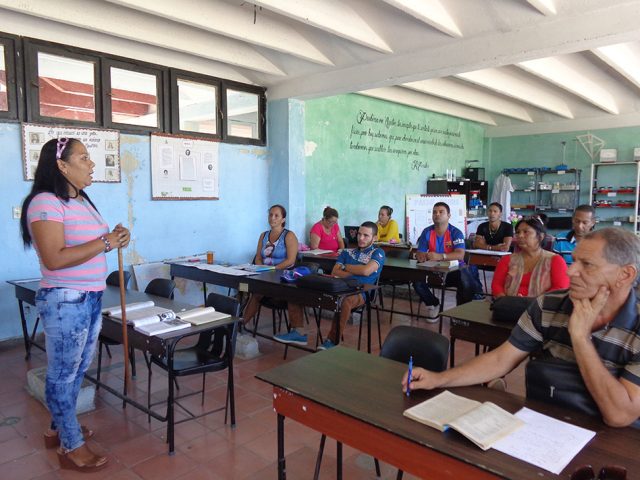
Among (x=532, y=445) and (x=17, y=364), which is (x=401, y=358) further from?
(x=17, y=364)

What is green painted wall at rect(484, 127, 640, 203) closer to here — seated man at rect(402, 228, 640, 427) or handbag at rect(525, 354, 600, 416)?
seated man at rect(402, 228, 640, 427)

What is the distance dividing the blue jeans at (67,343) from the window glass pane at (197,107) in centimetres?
362

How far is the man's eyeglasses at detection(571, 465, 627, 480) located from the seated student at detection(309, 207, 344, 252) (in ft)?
16.5

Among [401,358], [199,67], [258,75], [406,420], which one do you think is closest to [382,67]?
[258,75]

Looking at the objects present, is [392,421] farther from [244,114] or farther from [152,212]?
[244,114]

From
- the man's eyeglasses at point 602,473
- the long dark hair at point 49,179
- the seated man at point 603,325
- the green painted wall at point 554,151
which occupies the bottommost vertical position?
the man's eyeglasses at point 602,473

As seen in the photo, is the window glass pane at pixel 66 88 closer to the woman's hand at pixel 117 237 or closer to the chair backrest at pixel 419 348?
the woman's hand at pixel 117 237

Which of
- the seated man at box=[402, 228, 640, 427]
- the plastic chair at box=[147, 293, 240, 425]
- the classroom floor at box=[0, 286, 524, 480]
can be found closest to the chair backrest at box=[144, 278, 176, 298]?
the plastic chair at box=[147, 293, 240, 425]

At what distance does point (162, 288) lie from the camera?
3609 mm

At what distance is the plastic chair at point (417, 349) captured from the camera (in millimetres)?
2129

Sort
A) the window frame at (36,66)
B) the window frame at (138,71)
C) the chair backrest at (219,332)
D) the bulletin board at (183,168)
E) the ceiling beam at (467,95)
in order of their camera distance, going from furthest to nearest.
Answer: the ceiling beam at (467,95)
the bulletin board at (183,168)
the window frame at (138,71)
the window frame at (36,66)
the chair backrest at (219,332)

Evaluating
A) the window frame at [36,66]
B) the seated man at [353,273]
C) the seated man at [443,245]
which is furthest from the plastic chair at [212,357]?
the window frame at [36,66]

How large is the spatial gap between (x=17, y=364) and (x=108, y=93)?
265cm

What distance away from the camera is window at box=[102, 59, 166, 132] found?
486 centimetres
